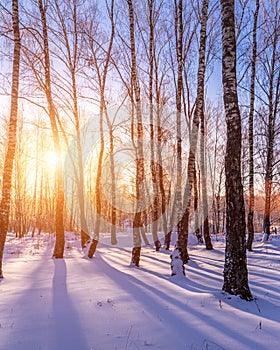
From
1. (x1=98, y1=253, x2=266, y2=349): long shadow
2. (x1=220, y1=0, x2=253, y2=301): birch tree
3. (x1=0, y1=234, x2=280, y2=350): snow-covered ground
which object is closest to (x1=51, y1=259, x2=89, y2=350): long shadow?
(x1=0, y1=234, x2=280, y2=350): snow-covered ground

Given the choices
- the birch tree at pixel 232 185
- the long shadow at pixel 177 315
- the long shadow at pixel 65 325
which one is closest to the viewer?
the long shadow at pixel 65 325

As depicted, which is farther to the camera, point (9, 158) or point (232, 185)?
point (9, 158)

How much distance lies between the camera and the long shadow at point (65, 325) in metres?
2.93

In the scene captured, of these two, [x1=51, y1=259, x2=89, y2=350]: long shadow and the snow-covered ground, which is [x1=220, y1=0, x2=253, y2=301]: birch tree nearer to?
the snow-covered ground

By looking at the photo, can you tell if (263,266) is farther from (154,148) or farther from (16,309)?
(154,148)

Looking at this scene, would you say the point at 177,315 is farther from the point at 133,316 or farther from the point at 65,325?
the point at 65,325

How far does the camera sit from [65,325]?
3.44 metres

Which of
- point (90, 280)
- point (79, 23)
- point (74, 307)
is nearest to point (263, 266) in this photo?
point (90, 280)

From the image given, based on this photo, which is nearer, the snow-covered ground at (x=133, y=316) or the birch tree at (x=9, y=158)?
the snow-covered ground at (x=133, y=316)

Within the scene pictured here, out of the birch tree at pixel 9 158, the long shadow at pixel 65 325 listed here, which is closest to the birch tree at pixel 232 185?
the long shadow at pixel 65 325

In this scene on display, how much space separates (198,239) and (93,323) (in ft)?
50.9

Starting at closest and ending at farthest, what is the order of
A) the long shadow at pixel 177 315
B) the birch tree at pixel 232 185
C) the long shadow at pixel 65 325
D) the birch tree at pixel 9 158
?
the long shadow at pixel 65 325, the long shadow at pixel 177 315, the birch tree at pixel 232 185, the birch tree at pixel 9 158

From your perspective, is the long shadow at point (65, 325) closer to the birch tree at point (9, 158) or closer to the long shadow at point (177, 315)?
the long shadow at point (177, 315)

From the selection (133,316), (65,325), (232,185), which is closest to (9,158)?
(65,325)
